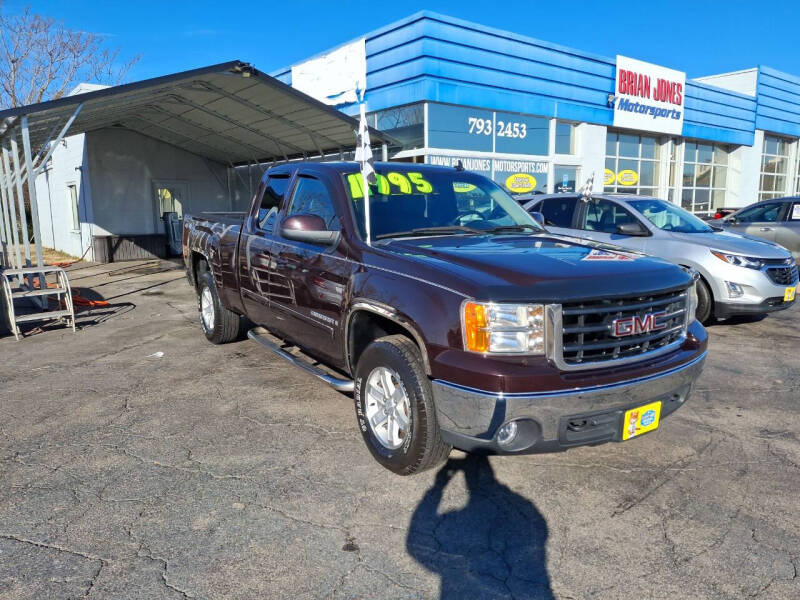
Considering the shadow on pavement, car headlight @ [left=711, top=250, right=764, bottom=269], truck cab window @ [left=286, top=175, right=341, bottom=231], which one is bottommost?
the shadow on pavement

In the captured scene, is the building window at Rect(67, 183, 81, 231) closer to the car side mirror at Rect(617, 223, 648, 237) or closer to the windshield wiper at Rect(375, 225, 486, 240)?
the car side mirror at Rect(617, 223, 648, 237)

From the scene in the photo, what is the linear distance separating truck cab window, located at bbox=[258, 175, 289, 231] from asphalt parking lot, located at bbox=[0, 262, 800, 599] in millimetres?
1499

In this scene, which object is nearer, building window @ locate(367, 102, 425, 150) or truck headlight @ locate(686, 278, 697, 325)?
truck headlight @ locate(686, 278, 697, 325)

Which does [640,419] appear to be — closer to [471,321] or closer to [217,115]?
[471,321]

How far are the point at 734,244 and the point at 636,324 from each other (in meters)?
5.06

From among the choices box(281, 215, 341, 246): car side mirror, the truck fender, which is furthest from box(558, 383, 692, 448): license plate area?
box(281, 215, 341, 246): car side mirror

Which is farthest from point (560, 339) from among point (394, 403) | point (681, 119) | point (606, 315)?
point (681, 119)

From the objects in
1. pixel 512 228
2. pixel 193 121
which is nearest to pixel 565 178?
pixel 193 121

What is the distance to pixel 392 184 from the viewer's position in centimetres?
438

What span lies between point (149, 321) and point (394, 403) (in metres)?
6.09

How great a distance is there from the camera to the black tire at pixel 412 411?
10.3 ft

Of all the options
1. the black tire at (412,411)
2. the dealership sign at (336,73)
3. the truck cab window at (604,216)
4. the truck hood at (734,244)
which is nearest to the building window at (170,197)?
the dealership sign at (336,73)

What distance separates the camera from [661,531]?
2904 mm

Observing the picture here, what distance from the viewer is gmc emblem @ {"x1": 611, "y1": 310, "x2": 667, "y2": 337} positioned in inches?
120
